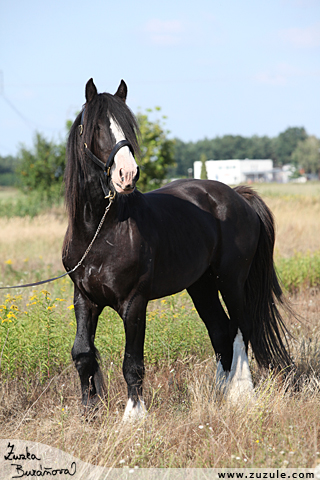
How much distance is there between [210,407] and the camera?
334 centimetres

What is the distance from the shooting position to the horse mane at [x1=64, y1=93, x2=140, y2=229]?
295cm

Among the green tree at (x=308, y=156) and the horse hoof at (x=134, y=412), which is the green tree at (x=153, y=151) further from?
the green tree at (x=308, y=156)

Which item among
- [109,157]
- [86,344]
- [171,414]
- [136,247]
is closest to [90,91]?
[109,157]

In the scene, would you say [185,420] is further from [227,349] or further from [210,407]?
[227,349]

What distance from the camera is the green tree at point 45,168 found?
19.5 meters

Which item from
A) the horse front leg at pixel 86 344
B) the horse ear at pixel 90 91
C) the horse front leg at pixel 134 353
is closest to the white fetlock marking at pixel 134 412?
the horse front leg at pixel 134 353

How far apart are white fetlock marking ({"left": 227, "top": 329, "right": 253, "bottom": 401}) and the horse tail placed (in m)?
0.19

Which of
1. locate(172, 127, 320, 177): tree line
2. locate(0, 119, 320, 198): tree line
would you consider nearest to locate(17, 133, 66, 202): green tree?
locate(0, 119, 320, 198): tree line

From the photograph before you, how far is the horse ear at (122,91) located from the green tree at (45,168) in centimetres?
1669

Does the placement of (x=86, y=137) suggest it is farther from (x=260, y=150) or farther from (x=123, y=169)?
(x=260, y=150)

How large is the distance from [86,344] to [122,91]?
5.83ft

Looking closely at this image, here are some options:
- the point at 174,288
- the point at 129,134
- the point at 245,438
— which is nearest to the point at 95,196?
the point at 129,134

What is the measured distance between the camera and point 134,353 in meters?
3.20

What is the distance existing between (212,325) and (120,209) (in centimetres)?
170
